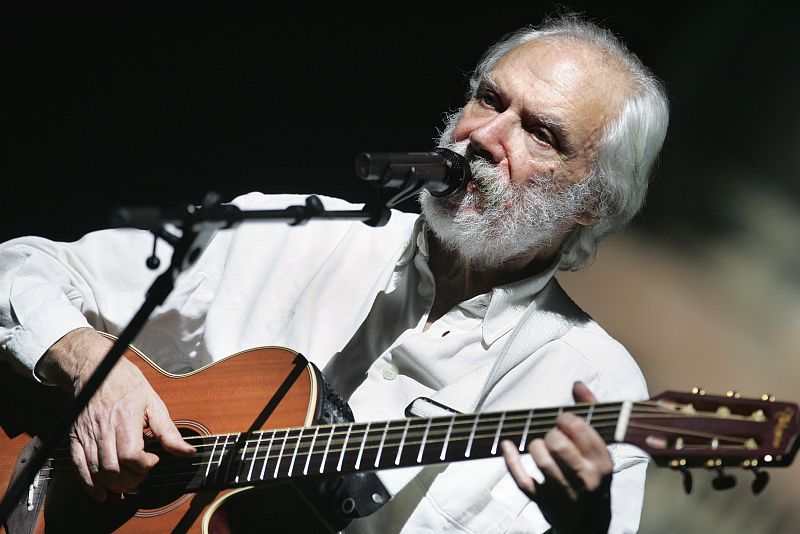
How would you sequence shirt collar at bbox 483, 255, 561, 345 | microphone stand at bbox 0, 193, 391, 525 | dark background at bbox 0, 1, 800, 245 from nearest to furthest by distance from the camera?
microphone stand at bbox 0, 193, 391, 525 → shirt collar at bbox 483, 255, 561, 345 → dark background at bbox 0, 1, 800, 245

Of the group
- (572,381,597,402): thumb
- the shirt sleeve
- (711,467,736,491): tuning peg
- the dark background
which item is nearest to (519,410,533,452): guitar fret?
(572,381,597,402): thumb

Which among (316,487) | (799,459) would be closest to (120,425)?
(316,487)

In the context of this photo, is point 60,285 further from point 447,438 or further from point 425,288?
point 447,438

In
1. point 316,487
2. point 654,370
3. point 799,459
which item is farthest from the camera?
point 654,370

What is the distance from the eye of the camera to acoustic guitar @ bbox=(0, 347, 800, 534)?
4.96 feet

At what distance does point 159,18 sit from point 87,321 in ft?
4.52

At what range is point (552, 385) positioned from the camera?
2221 mm

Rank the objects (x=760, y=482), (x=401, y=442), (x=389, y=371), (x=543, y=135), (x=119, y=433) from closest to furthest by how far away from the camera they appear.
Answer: (x=760, y=482) < (x=401, y=442) < (x=119, y=433) < (x=389, y=371) < (x=543, y=135)

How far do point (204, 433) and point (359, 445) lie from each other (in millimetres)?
450

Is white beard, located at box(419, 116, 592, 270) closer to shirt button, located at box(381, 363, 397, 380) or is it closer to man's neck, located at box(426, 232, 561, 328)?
man's neck, located at box(426, 232, 561, 328)

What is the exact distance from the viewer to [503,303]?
7.58 feet

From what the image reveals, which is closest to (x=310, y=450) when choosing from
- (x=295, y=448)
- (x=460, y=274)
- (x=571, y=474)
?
(x=295, y=448)

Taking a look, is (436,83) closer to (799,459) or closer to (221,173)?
(221,173)

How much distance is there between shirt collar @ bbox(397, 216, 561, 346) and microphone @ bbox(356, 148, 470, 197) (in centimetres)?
49
